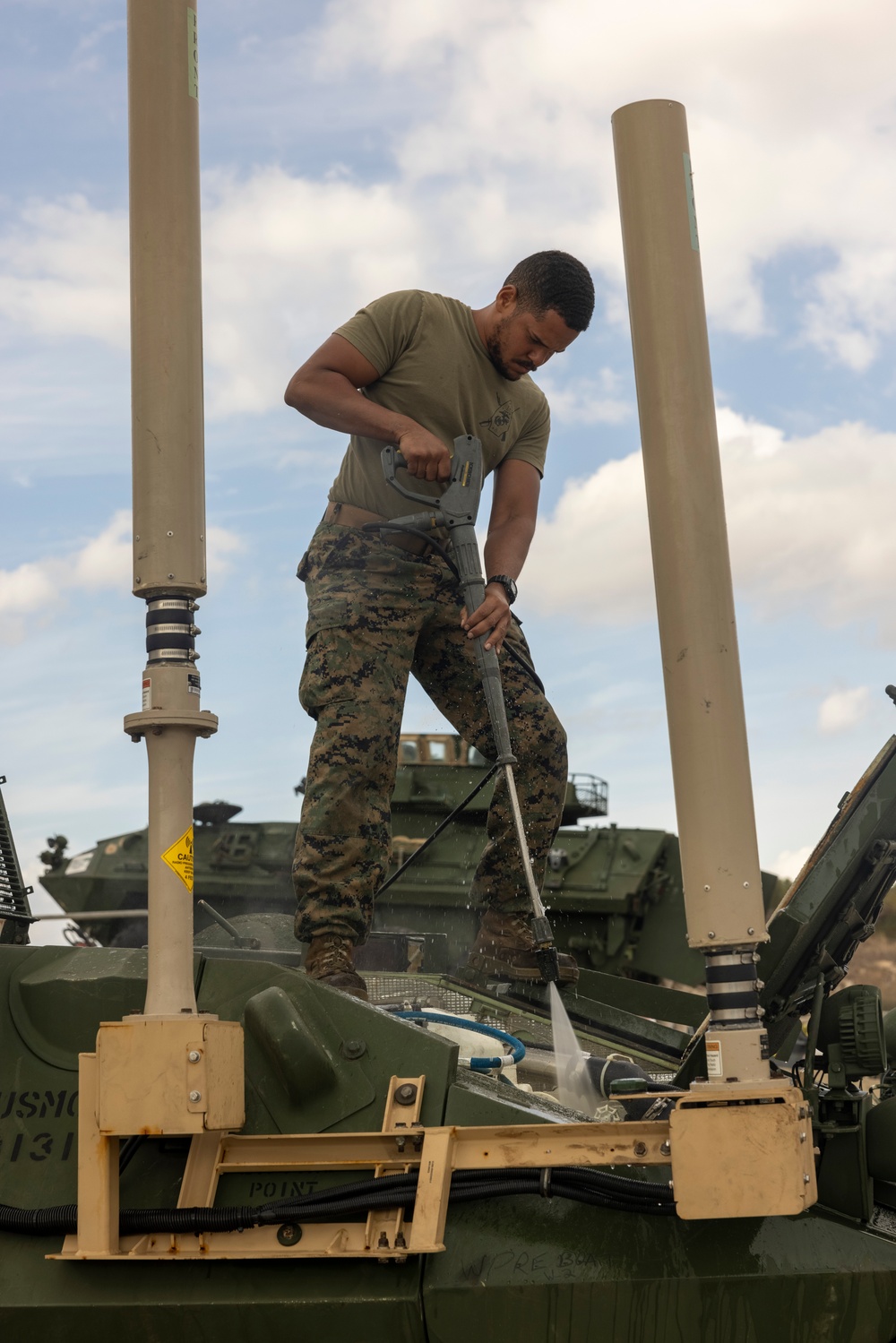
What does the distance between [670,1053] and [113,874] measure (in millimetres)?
14123

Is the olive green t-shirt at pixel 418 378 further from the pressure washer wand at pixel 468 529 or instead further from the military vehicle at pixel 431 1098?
the military vehicle at pixel 431 1098

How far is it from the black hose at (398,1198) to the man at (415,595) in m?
0.91

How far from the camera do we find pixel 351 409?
4.03 metres

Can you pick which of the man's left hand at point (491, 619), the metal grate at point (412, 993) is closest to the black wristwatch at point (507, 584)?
the man's left hand at point (491, 619)

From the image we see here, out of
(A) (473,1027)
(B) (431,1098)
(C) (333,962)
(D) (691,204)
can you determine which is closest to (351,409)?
(D) (691,204)

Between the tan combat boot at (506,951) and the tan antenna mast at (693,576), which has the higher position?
the tan antenna mast at (693,576)

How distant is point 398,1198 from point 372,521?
2.11 metres

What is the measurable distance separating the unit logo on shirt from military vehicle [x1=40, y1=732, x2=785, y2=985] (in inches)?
448

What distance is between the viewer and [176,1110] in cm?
270

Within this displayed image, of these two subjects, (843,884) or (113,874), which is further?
(113,874)

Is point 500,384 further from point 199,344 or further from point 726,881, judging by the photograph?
point 726,881

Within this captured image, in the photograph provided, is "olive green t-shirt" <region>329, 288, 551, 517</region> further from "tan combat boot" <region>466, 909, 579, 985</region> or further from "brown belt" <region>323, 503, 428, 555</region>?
"tan combat boot" <region>466, 909, 579, 985</region>

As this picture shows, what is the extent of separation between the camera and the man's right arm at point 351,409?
3977 mm

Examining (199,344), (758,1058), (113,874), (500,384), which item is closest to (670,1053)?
(758,1058)
